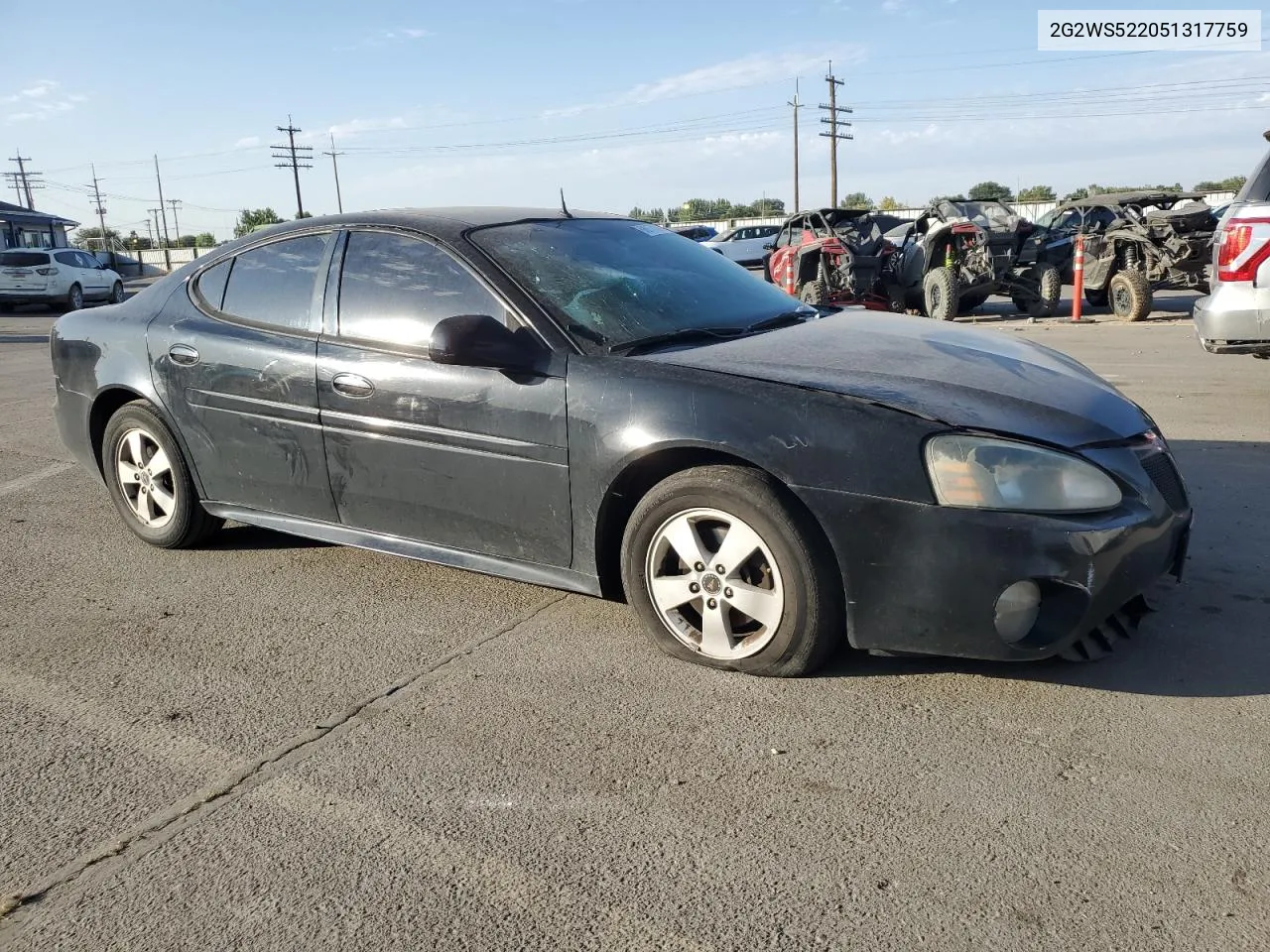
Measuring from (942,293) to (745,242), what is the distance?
18.7 metres

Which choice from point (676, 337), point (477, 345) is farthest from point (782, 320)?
point (477, 345)

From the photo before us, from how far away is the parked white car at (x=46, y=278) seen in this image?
977 inches

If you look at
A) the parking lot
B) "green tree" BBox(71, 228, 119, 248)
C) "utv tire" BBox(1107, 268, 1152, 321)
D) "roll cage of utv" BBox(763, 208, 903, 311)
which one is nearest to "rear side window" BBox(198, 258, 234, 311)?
the parking lot

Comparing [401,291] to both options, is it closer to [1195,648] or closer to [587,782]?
[587,782]

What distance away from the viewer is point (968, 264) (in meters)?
14.4

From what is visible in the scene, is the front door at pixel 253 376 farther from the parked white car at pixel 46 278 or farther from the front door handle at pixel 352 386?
the parked white car at pixel 46 278

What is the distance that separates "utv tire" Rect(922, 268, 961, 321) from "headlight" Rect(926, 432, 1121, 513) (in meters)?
11.3

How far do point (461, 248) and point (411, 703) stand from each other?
5.38ft

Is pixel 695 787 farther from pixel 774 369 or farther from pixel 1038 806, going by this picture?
pixel 774 369

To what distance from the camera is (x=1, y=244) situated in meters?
45.9

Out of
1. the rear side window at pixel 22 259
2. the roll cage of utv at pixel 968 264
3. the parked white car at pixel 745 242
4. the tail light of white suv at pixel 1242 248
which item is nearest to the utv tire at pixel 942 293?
the roll cage of utv at pixel 968 264

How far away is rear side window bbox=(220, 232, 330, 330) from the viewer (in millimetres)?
4219

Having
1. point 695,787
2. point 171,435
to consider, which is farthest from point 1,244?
point 695,787

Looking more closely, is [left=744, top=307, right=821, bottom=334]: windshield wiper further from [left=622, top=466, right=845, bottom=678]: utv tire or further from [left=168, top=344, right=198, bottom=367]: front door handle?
[left=168, top=344, right=198, bottom=367]: front door handle
